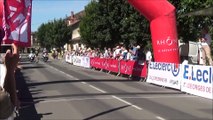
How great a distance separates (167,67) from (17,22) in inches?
490

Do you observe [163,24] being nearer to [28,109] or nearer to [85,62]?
[28,109]

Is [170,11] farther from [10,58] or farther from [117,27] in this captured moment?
[117,27]

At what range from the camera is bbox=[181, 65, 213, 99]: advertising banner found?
16156 mm

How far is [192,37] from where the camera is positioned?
3922 centimetres

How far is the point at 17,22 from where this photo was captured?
920cm

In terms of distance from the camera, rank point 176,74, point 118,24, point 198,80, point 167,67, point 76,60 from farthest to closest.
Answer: point 76,60 < point 118,24 < point 167,67 < point 176,74 < point 198,80

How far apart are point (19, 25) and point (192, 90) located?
9.80 m

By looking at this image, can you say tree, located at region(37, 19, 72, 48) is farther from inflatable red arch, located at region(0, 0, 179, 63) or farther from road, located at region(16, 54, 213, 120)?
road, located at region(16, 54, 213, 120)

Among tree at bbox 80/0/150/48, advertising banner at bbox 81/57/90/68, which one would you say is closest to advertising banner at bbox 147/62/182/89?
tree at bbox 80/0/150/48

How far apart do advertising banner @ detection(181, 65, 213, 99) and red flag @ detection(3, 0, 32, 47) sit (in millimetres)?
8309

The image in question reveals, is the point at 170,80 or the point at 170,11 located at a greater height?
the point at 170,11

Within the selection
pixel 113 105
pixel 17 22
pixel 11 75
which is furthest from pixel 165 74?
pixel 11 75

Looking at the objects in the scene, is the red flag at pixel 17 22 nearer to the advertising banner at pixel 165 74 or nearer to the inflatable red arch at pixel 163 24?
the advertising banner at pixel 165 74

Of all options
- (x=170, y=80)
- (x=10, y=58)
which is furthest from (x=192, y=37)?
(x=10, y=58)
